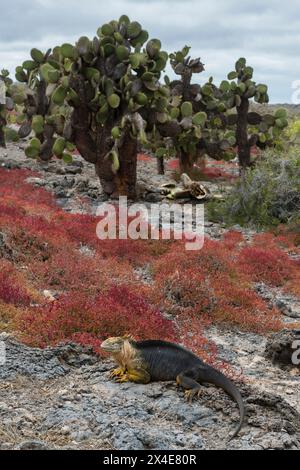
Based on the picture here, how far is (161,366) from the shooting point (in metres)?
6.22

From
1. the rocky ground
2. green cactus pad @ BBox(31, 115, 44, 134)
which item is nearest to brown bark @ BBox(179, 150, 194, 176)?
green cactus pad @ BBox(31, 115, 44, 134)

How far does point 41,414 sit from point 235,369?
308 cm

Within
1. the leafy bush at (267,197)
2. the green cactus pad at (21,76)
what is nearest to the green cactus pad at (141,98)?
the leafy bush at (267,197)

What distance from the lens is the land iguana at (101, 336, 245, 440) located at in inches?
236

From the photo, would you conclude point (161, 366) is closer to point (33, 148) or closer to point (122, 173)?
point (122, 173)

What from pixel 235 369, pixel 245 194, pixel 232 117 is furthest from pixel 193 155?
pixel 235 369

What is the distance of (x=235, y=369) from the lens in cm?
782

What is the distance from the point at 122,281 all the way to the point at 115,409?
5656mm

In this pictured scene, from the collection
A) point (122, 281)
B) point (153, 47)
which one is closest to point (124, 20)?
point (153, 47)

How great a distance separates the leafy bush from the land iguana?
451 inches

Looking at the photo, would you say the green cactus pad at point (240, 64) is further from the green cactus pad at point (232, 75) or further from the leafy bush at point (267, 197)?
the leafy bush at point (267, 197)

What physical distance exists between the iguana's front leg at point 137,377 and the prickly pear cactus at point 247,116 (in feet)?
72.0

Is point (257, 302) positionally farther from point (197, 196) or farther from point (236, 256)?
point (197, 196)

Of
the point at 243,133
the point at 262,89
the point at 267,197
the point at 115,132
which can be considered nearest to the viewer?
the point at 267,197
